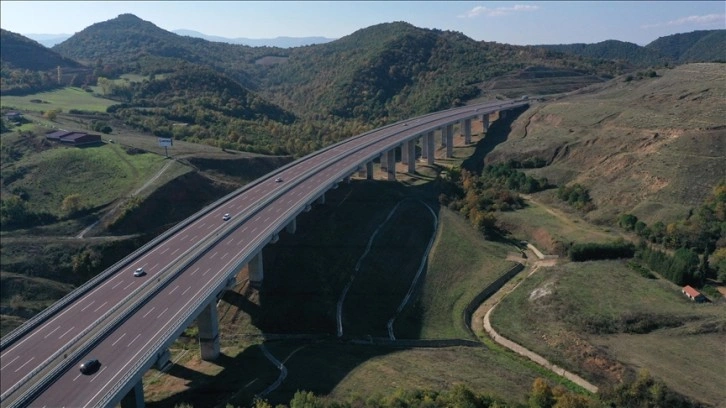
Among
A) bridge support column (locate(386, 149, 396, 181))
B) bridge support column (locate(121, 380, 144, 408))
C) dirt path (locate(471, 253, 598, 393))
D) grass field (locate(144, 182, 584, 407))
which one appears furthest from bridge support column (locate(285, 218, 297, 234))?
bridge support column (locate(121, 380, 144, 408))

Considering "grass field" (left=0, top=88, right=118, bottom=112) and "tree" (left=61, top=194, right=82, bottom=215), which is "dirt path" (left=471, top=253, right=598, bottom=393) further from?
"grass field" (left=0, top=88, right=118, bottom=112)

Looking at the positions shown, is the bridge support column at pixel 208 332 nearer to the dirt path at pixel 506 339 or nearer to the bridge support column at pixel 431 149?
the dirt path at pixel 506 339

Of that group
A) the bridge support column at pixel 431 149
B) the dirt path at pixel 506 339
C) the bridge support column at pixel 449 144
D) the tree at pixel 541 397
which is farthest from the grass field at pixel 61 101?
the tree at pixel 541 397

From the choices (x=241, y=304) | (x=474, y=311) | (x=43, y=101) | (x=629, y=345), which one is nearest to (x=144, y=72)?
(x=43, y=101)

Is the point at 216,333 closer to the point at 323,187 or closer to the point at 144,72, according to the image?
the point at 323,187

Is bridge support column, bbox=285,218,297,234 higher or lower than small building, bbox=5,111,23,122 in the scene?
lower

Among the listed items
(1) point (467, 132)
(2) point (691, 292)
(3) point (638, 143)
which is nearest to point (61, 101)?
(1) point (467, 132)

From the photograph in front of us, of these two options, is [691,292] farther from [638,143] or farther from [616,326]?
[638,143]
